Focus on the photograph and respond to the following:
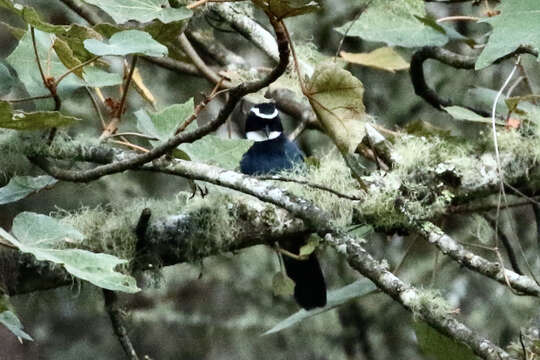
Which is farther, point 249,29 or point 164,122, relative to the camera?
point 249,29

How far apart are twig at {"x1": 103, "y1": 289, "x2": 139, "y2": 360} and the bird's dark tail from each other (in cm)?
95

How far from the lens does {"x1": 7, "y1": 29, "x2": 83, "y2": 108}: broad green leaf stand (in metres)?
1.93

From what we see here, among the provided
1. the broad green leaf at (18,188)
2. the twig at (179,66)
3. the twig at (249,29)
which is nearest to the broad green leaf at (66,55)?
the broad green leaf at (18,188)

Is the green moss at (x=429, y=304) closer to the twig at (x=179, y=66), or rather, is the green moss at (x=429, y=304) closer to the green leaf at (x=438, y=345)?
the green leaf at (x=438, y=345)

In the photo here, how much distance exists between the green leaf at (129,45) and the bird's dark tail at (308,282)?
1.53 m

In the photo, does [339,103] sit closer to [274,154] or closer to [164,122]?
[164,122]

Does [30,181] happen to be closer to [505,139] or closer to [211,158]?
[211,158]

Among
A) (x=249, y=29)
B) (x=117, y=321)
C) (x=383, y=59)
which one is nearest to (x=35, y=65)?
(x=117, y=321)

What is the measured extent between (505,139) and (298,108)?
31.7 inches

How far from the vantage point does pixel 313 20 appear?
3.58m

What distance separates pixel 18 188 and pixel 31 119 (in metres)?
0.25

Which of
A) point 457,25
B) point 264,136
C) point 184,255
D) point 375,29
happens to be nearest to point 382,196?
point 184,255

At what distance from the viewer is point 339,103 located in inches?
66.1

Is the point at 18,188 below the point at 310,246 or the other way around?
the other way around
